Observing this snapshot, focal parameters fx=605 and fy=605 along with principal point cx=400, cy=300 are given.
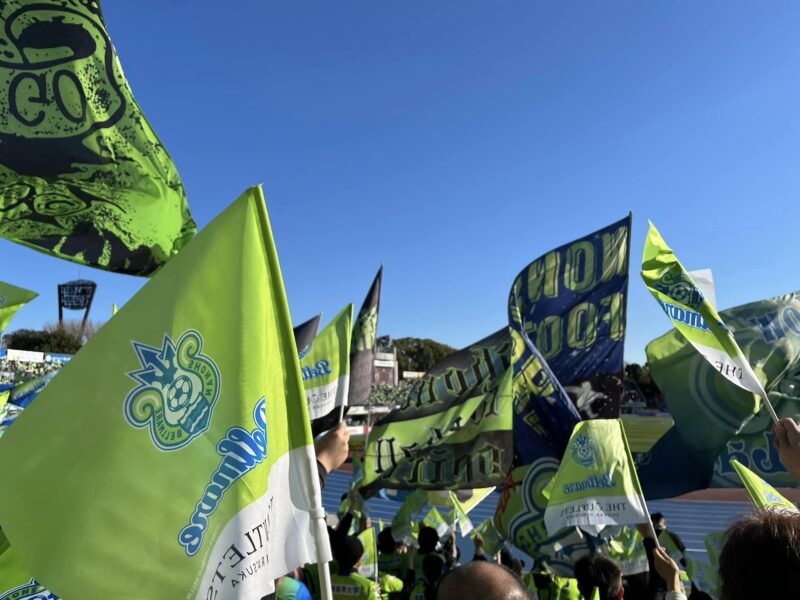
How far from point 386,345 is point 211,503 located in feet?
232

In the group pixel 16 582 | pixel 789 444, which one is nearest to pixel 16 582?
pixel 16 582

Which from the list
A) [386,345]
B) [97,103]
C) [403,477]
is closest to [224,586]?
[97,103]

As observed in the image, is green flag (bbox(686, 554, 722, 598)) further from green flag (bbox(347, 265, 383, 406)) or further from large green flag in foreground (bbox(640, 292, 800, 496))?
green flag (bbox(347, 265, 383, 406))

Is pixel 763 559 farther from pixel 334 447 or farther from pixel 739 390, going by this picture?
pixel 739 390

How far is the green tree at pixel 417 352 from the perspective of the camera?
81.9 m

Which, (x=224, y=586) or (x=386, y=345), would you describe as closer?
(x=224, y=586)

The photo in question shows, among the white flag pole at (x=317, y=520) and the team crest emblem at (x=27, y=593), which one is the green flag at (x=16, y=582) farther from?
the white flag pole at (x=317, y=520)

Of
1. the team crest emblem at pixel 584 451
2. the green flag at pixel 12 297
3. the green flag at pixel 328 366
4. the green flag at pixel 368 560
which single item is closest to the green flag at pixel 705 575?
the team crest emblem at pixel 584 451

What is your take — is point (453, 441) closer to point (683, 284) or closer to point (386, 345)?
point (683, 284)

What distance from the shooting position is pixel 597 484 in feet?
11.8

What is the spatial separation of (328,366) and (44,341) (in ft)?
186

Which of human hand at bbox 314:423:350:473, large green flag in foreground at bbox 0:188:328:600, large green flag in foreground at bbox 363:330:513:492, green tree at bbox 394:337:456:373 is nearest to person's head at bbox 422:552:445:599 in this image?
large green flag in foreground at bbox 363:330:513:492

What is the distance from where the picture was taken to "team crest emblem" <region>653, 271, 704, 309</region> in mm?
3715

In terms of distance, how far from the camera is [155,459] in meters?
1.78
